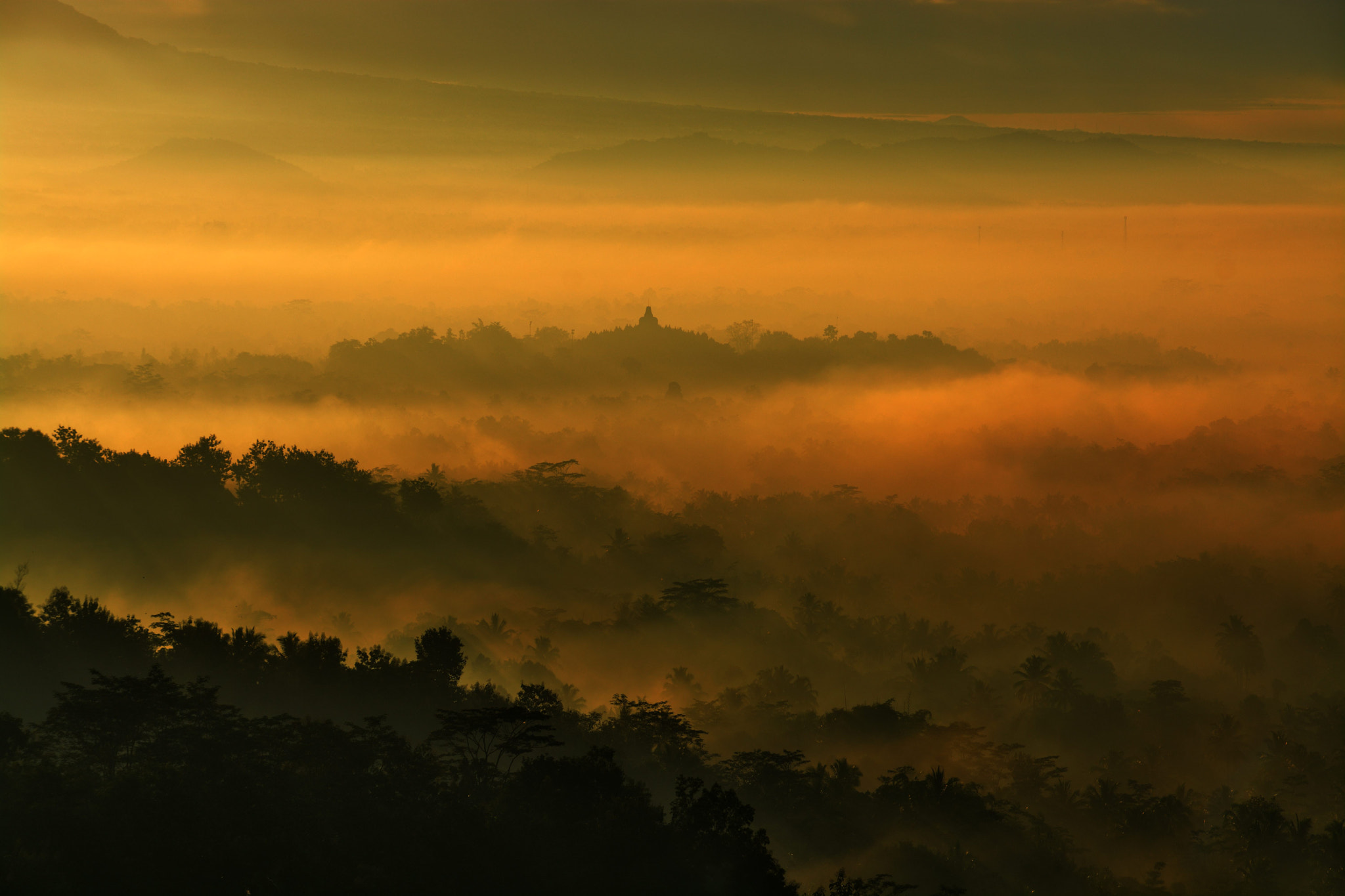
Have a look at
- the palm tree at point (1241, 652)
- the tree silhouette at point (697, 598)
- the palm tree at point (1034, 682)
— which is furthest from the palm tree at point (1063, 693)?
the tree silhouette at point (697, 598)

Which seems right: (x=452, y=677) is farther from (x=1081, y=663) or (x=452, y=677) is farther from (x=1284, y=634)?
(x=1284, y=634)

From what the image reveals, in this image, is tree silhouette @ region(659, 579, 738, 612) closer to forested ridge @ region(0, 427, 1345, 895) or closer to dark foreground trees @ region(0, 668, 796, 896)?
forested ridge @ region(0, 427, 1345, 895)

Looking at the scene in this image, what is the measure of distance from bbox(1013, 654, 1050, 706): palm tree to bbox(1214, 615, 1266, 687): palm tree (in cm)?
3756

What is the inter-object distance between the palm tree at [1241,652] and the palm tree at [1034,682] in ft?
123

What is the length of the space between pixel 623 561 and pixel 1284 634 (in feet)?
340

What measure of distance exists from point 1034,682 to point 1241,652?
4059 cm

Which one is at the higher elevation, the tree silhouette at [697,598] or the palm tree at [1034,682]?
the tree silhouette at [697,598]

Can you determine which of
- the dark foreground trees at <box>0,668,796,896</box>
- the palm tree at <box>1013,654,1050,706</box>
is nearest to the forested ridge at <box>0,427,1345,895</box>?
the dark foreground trees at <box>0,668,796,896</box>

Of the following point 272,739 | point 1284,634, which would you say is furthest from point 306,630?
point 1284,634

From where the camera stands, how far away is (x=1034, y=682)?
433 feet

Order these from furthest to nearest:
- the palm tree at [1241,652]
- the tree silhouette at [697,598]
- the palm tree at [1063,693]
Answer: the palm tree at [1241,652], the tree silhouette at [697,598], the palm tree at [1063,693]

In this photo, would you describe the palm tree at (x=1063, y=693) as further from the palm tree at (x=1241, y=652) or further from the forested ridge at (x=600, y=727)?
the palm tree at (x=1241, y=652)

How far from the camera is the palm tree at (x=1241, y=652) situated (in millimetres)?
154125

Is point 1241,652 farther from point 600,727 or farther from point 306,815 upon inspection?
point 306,815
